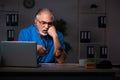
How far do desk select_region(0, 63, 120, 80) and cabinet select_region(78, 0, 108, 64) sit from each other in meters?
4.01

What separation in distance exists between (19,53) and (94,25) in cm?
425

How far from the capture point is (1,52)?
2994 millimetres

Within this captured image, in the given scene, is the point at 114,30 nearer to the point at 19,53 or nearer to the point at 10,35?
the point at 10,35

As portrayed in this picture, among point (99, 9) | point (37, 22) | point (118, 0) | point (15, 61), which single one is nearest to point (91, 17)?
point (99, 9)

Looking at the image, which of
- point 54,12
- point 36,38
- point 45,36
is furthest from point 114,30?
point 36,38

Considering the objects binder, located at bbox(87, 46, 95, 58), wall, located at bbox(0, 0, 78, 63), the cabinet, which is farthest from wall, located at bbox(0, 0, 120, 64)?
binder, located at bbox(87, 46, 95, 58)

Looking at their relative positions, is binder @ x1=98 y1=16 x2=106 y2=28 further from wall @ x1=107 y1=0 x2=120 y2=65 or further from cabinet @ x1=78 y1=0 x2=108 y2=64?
wall @ x1=107 y1=0 x2=120 y2=65

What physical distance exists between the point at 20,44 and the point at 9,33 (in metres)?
3.81
